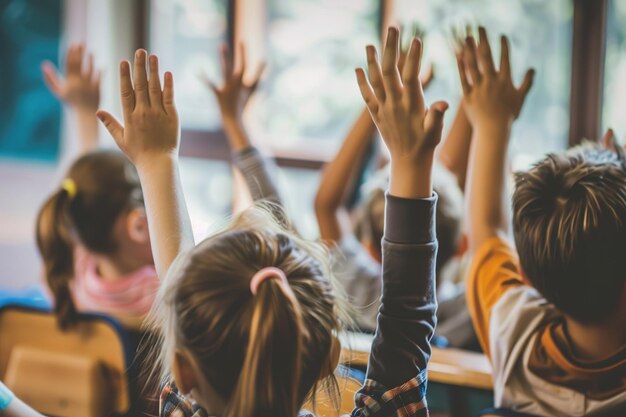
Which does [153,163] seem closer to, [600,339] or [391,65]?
[391,65]

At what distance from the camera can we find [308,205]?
3344mm

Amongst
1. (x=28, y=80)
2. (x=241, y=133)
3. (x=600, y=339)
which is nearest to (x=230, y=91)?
(x=241, y=133)

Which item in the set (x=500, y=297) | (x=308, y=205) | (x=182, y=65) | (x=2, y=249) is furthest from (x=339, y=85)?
(x=500, y=297)

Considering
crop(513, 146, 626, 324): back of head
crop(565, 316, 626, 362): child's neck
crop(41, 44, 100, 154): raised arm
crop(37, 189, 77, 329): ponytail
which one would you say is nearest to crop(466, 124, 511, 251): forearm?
crop(513, 146, 626, 324): back of head

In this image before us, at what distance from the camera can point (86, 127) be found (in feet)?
6.96

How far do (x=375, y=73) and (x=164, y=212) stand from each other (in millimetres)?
363

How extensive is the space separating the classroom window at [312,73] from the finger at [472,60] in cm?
175

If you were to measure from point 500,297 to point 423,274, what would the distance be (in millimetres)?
459

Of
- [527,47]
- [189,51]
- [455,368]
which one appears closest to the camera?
[455,368]

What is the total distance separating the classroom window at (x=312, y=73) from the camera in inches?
121

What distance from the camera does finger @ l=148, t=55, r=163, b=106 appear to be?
0.99 meters

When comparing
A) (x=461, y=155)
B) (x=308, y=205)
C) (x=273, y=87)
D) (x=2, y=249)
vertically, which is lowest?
(x=2, y=249)

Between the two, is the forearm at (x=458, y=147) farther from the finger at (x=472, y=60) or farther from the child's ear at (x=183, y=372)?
the child's ear at (x=183, y=372)

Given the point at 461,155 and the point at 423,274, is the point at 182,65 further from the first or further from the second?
the point at 423,274
